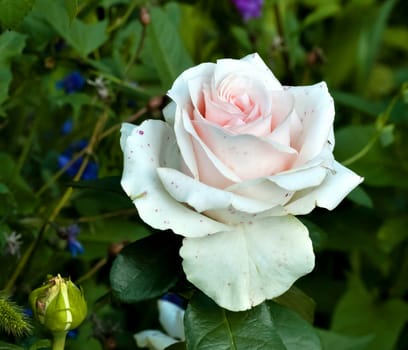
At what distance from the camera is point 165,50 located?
2.85ft

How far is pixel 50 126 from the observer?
1.15 meters

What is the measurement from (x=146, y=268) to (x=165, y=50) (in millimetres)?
321

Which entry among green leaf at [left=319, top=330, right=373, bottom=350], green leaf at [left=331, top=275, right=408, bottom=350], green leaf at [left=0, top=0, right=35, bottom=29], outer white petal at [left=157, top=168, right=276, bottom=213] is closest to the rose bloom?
outer white petal at [left=157, top=168, right=276, bottom=213]

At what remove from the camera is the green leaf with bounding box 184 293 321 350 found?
577mm

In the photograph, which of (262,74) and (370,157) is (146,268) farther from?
(370,157)

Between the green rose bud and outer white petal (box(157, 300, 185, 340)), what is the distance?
0.74ft

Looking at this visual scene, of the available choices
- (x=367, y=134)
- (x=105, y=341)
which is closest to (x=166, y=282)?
(x=105, y=341)

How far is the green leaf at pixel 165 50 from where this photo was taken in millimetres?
853

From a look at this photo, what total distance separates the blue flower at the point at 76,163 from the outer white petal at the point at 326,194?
0.32 meters

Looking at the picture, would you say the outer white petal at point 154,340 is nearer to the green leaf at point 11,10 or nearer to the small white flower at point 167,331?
the small white flower at point 167,331

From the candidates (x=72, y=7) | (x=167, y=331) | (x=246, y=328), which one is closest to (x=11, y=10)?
(x=72, y=7)

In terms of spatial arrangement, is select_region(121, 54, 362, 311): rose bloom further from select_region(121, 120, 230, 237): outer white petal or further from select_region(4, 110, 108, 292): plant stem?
select_region(4, 110, 108, 292): plant stem

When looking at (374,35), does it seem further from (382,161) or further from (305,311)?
(305,311)

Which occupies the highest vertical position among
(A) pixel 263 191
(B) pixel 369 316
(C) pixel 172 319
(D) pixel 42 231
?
(A) pixel 263 191
